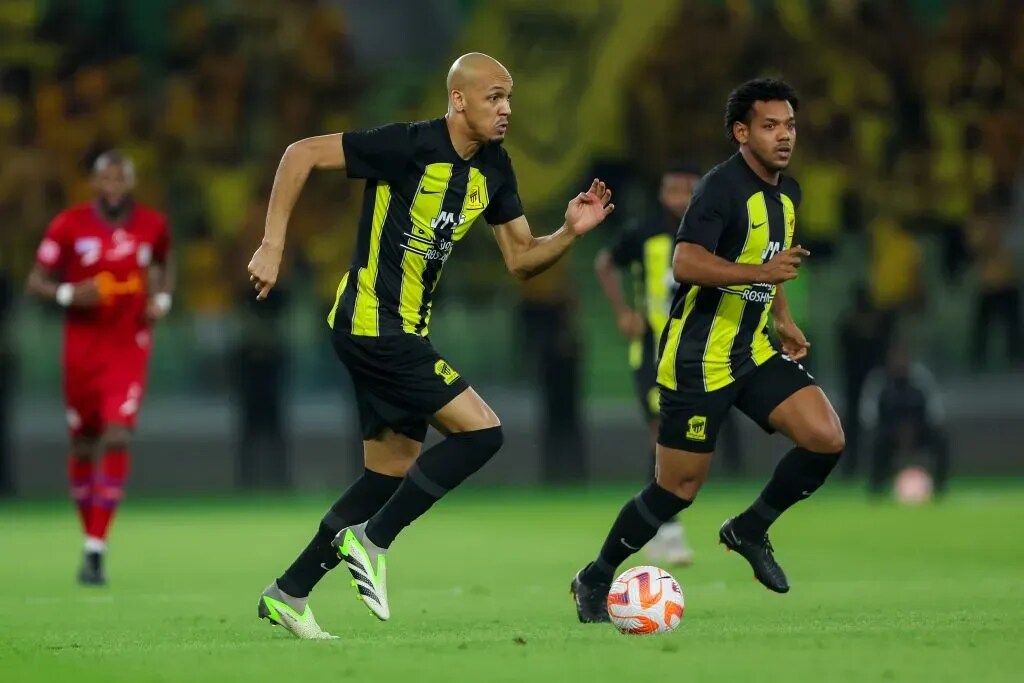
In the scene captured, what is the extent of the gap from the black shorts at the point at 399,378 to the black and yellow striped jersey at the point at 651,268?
4.53 meters

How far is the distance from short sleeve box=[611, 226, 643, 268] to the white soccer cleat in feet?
Result: 5.79

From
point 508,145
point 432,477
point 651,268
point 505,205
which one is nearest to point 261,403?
point 508,145

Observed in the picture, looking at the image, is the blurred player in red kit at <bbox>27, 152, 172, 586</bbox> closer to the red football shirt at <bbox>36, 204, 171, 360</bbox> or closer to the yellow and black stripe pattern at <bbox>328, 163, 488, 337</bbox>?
the red football shirt at <bbox>36, 204, 171, 360</bbox>

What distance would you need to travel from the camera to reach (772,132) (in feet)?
25.7

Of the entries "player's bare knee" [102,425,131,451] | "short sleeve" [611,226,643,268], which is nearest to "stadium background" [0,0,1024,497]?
"short sleeve" [611,226,643,268]

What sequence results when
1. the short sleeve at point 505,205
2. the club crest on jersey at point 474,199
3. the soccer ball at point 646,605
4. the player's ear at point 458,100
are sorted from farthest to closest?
the short sleeve at point 505,205 < the club crest on jersey at point 474,199 < the player's ear at point 458,100 < the soccer ball at point 646,605

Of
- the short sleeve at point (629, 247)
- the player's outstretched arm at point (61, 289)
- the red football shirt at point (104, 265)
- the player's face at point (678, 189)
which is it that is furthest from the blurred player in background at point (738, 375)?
the red football shirt at point (104, 265)

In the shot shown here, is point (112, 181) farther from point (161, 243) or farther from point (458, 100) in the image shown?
point (458, 100)

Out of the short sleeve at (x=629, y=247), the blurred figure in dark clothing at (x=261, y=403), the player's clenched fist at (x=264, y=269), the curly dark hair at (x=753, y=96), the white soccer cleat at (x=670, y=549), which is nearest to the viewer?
the player's clenched fist at (x=264, y=269)

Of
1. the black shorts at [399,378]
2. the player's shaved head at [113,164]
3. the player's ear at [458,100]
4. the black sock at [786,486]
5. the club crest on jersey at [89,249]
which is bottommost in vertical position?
the black sock at [786,486]

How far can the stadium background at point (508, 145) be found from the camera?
1933 centimetres

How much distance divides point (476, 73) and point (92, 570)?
478 centimetres

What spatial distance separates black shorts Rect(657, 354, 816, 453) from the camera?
774cm

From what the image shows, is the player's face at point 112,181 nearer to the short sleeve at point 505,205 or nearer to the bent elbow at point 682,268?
the short sleeve at point 505,205
